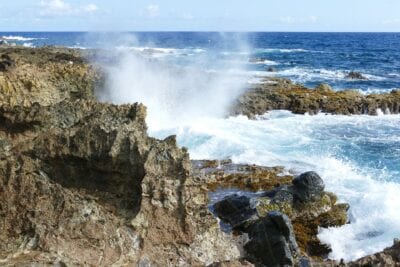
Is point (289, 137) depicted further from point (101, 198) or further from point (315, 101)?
point (101, 198)

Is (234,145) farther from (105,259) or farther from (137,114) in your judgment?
(105,259)

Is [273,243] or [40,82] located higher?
[40,82]

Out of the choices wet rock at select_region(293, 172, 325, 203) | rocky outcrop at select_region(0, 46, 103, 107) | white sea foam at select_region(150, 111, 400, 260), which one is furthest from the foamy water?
rocky outcrop at select_region(0, 46, 103, 107)

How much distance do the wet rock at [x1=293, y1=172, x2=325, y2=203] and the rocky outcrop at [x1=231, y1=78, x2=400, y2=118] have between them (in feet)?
49.4

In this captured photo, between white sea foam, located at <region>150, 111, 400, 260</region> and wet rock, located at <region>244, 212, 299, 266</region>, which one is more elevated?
wet rock, located at <region>244, 212, 299, 266</region>

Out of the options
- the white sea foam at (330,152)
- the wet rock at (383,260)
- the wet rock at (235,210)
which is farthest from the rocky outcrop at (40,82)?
the wet rock at (383,260)

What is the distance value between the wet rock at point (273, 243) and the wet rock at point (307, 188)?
3.67 meters

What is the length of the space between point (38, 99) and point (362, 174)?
424 inches

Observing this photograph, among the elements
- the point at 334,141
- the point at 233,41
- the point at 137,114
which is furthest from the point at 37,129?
the point at 233,41

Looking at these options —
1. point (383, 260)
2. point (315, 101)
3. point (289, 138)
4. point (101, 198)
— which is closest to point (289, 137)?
point (289, 138)

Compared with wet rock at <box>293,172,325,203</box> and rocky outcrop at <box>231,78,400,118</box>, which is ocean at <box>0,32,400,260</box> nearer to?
rocky outcrop at <box>231,78,400,118</box>

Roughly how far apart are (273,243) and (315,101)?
2283cm

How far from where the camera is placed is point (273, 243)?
967 centimetres

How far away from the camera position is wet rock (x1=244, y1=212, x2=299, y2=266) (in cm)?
945
